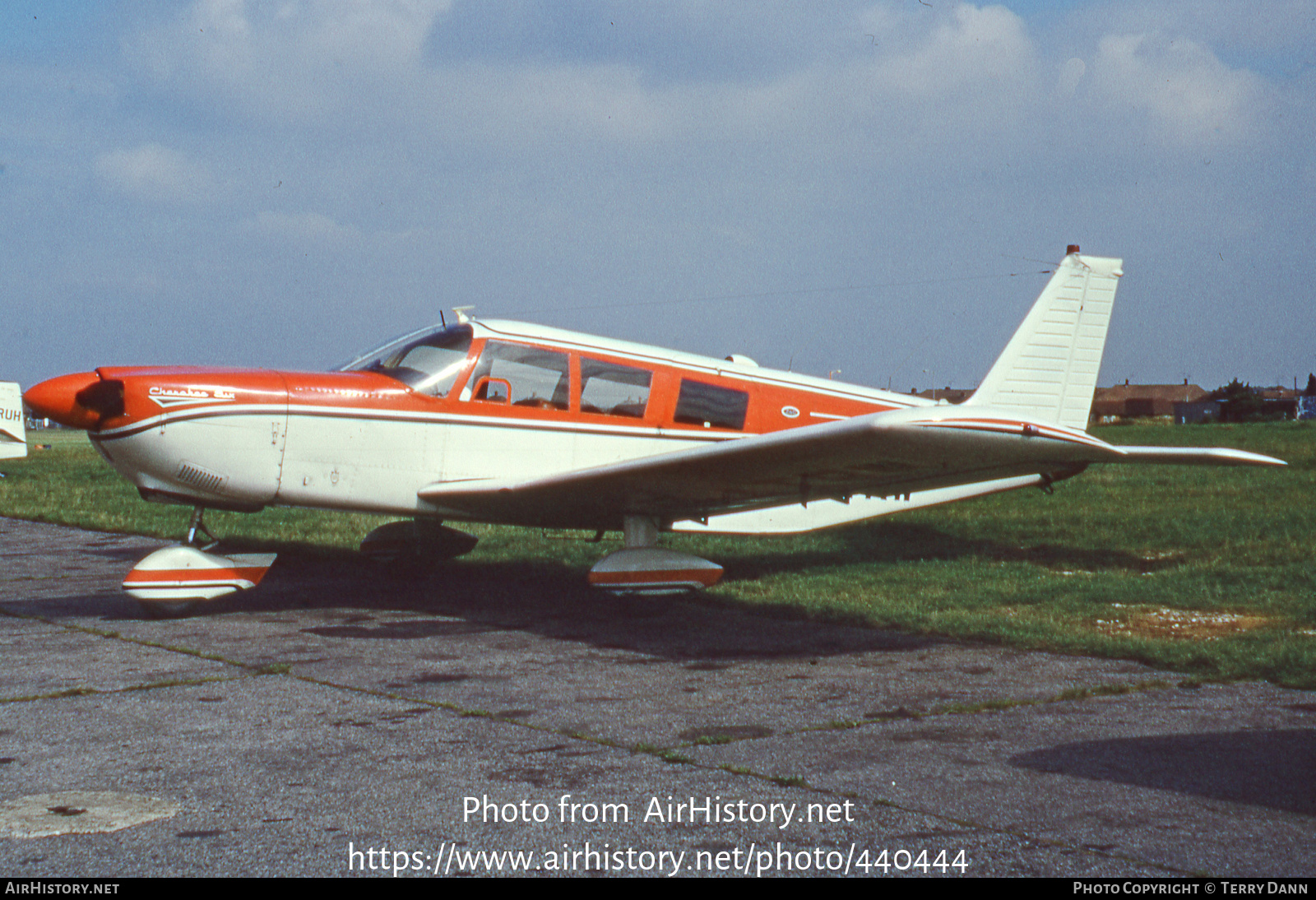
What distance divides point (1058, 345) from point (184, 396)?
24.0 feet

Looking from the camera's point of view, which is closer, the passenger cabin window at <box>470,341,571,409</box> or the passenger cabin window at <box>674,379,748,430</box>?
the passenger cabin window at <box>470,341,571,409</box>

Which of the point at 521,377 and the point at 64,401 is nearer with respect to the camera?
the point at 64,401

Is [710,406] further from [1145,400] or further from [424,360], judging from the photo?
[1145,400]

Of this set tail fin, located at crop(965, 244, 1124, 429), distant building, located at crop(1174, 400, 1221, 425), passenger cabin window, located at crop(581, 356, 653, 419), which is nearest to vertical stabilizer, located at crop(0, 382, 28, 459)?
passenger cabin window, located at crop(581, 356, 653, 419)

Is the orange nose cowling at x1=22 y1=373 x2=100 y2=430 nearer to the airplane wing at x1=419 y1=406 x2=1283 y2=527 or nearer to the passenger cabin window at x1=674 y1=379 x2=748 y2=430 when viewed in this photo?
the airplane wing at x1=419 y1=406 x2=1283 y2=527

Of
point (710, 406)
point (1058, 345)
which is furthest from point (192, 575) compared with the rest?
point (1058, 345)

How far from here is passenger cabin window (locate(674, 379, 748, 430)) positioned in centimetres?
888

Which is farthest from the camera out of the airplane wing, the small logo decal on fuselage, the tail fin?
the tail fin

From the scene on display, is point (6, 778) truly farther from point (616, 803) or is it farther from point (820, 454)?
point (820, 454)

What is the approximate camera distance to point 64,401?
690cm

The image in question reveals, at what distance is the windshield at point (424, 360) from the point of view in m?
8.08

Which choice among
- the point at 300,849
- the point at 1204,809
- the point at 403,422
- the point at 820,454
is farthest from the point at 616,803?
the point at 403,422

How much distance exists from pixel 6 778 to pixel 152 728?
2.50ft

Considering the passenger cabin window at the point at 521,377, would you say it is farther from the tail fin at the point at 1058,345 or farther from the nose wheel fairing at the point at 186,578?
the tail fin at the point at 1058,345
